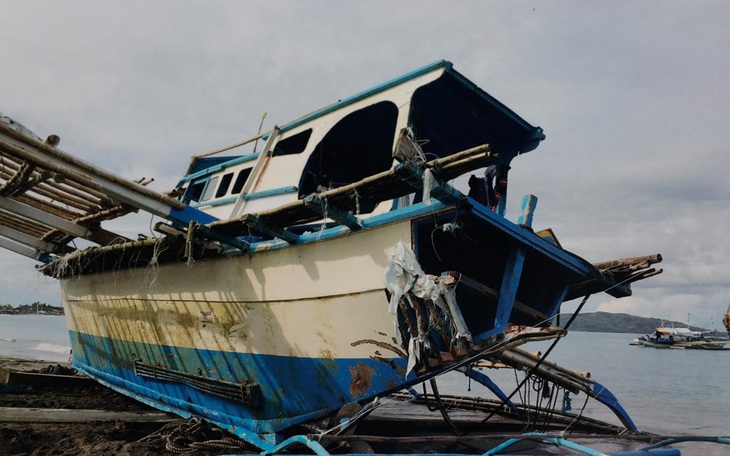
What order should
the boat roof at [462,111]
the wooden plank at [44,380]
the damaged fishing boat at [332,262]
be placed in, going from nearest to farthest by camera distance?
the damaged fishing boat at [332,262] < the boat roof at [462,111] < the wooden plank at [44,380]

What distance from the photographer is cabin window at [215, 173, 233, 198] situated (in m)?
8.98

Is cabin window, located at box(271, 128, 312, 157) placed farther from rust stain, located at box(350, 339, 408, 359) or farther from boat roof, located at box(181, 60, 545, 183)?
rust stain, located at box(350, 339, 408, 359)

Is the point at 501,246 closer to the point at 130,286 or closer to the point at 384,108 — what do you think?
the point at 384,108

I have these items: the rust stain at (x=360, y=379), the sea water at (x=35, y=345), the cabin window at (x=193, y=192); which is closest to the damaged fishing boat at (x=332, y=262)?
the rust stain at (x=360, y=379)

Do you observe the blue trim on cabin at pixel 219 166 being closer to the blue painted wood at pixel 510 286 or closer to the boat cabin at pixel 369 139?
the boat cabin at pixel 369 139

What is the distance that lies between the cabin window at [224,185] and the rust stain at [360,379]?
15.2 feet

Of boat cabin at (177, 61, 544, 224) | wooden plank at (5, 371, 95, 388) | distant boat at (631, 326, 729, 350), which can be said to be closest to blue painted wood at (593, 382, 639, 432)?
Answer: boat cabin at (177, 61, 544, 224)

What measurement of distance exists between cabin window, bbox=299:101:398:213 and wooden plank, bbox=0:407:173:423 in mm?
4264

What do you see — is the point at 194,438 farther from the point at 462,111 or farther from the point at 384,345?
the point at 462,111

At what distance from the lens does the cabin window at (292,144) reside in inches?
310

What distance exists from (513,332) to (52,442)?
6192 mm

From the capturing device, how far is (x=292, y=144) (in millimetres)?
8234

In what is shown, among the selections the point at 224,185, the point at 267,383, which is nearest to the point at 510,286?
the point at 267,383

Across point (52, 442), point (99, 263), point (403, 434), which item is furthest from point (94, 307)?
point (403, 434)
